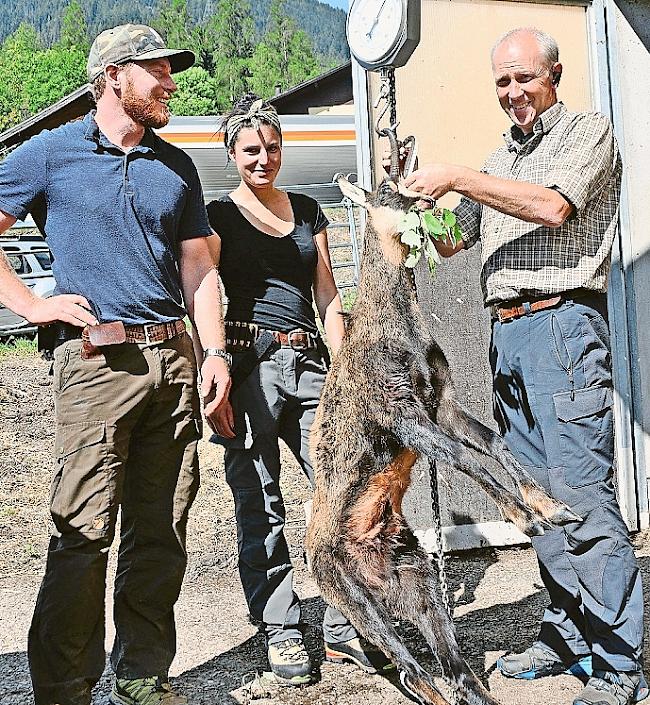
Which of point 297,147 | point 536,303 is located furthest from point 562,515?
point 297,147

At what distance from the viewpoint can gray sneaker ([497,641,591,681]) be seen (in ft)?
13.7

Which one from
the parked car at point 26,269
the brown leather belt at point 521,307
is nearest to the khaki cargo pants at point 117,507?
the brown leather belt at point 521,307

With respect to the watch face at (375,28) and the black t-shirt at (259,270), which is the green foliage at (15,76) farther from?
the watch face at (375,28)

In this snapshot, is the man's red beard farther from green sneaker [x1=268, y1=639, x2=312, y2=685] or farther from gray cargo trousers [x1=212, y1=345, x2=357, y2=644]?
green sneaker [x1=268, y1=639, x2=312, y2=685]

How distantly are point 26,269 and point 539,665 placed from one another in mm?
12171

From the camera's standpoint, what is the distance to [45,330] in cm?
370

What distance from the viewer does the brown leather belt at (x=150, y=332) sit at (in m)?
3.64

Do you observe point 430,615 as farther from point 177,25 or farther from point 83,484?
point 177,25

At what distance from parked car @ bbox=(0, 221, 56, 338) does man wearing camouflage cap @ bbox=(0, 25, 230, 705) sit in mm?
10501

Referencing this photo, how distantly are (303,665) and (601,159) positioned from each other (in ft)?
8.48

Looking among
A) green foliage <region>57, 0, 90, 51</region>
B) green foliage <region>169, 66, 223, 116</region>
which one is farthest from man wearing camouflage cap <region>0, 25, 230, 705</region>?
green foliage <region>57, 0, 90, 51</region>

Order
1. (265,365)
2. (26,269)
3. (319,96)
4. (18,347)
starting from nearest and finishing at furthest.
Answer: (265,365) < (18,347) < (26,269) < (319,96)

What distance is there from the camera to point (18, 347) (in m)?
13.2

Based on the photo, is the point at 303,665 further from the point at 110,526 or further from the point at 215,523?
the point at 215,523
